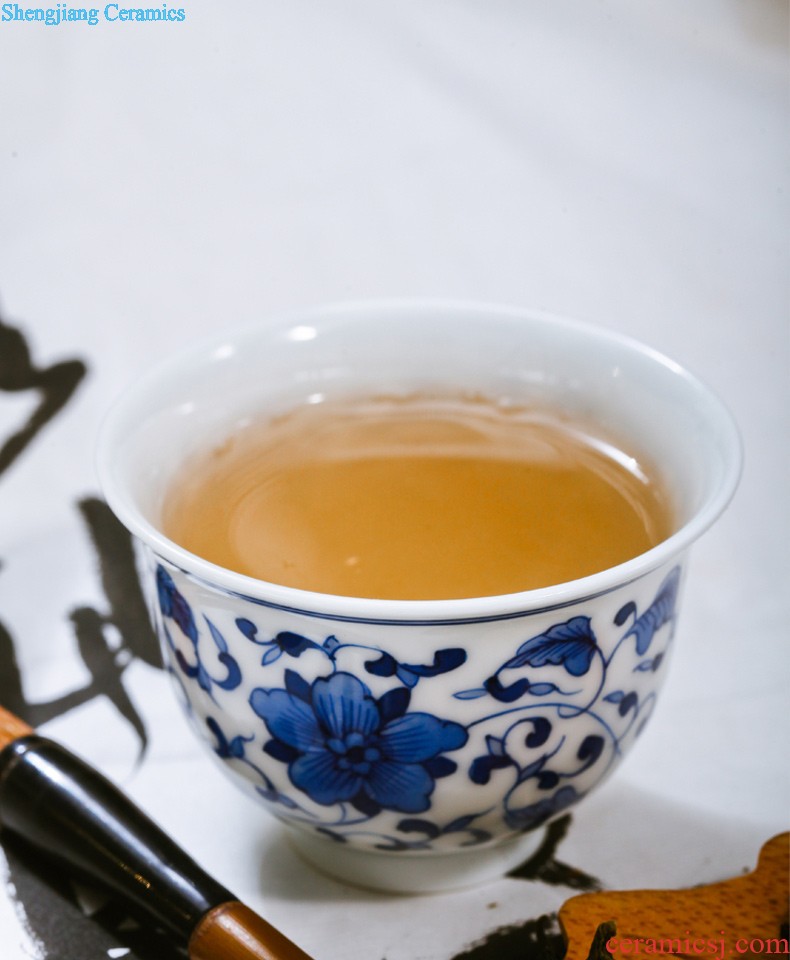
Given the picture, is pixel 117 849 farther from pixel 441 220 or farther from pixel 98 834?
pixel 441 220

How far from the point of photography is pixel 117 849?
2.05ft

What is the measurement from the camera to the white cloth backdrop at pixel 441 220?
85 centimetres

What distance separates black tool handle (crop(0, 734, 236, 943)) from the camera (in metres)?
0.60

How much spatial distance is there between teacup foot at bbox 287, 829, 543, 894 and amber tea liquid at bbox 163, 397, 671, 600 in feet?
0.51

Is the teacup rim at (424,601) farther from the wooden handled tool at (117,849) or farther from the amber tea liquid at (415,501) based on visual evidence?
the wooden handled tool at (117,849)

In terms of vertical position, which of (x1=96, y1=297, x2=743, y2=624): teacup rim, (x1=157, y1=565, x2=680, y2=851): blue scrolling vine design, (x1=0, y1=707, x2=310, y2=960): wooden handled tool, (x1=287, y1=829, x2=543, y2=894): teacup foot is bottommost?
(x1=287, y1=829, x2=543, y2=894): teacup foot

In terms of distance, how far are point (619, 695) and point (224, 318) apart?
21.7 inches

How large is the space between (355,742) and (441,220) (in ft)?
1.79

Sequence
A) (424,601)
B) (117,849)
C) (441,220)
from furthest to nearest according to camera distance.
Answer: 1. (441,220)
2. (117,849)
3. (424,601)

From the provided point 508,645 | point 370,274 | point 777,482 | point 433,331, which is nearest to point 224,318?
point 370,274

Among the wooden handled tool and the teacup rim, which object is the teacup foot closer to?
the wooden handled tool

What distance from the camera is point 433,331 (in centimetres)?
75

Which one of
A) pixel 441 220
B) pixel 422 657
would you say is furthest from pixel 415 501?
pixel 441 220

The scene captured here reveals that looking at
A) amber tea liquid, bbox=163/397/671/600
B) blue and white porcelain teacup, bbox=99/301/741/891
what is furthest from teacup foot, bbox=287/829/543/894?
amber tea liquid, bbox=163/397/671/600
